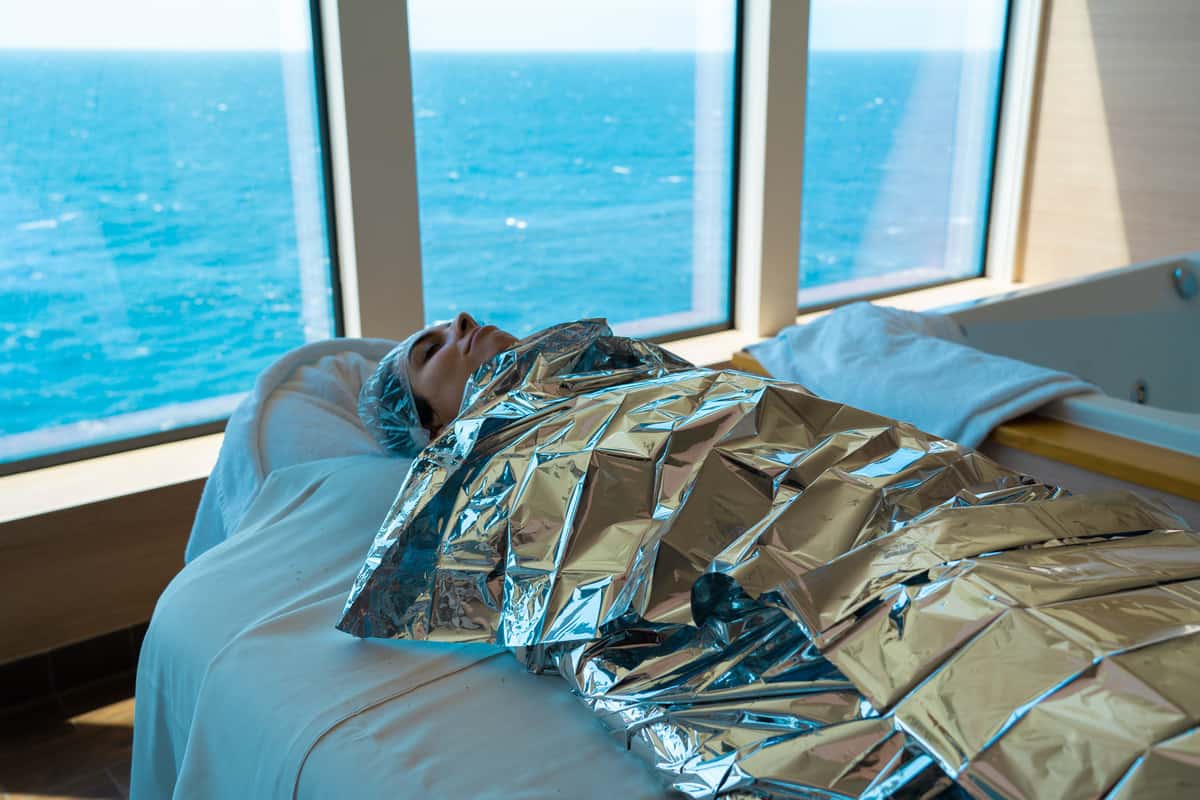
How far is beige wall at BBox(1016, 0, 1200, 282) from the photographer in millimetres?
3520

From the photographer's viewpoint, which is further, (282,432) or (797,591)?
Answer: (282,432)

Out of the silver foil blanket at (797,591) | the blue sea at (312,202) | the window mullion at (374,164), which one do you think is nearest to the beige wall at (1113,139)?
the blue sea at (312,202)

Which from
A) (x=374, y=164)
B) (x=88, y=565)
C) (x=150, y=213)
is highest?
(x=374, y=164)

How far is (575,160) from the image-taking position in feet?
10.4

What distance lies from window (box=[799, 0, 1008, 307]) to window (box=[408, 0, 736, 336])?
1.43 feet

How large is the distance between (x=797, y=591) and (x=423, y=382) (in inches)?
34.7

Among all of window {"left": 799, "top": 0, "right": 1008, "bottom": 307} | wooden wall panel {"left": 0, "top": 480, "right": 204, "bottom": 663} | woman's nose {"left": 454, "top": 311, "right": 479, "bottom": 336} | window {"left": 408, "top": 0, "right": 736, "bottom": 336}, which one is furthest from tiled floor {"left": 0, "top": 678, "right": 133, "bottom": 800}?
window {"left": 799, "top": 0, "right": 1008, "bottom": 307}

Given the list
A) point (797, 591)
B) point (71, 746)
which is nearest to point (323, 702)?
point (797, 591)

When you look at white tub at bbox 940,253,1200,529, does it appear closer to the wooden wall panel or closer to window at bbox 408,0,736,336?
window at bbox 408,0,736,336

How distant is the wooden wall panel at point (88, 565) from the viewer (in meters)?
2.02

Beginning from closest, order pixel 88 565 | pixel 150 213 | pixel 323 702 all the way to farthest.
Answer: pixel 323 702
pixel 88 565
pixel 150 213

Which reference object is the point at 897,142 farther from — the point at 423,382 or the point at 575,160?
the point at 423,382

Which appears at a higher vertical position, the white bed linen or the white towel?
the white towel

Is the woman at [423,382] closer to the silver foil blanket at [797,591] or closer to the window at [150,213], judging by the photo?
the silver foil blanket at [797,591]
